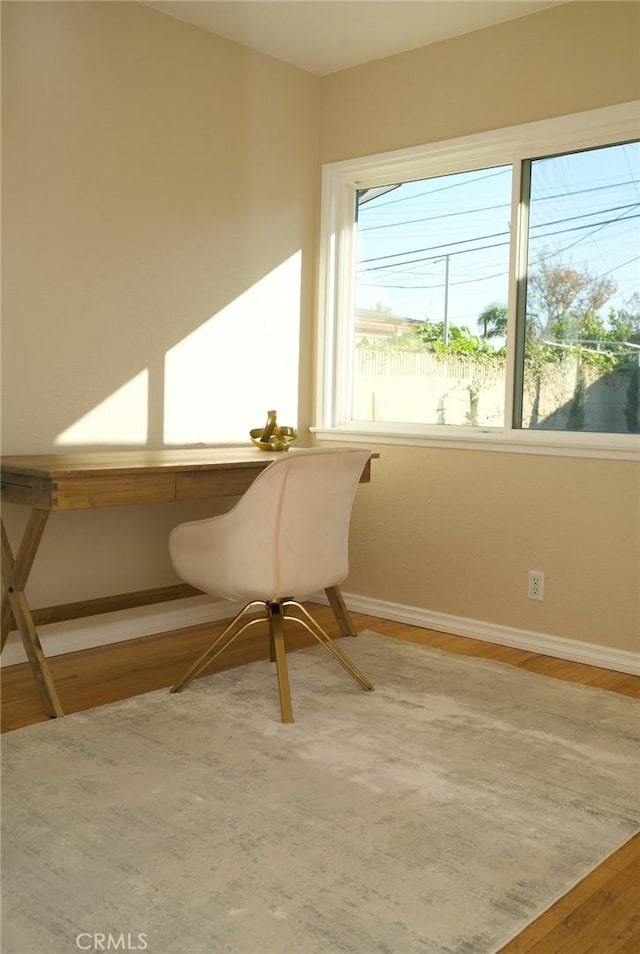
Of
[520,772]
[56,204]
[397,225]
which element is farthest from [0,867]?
[397,225]

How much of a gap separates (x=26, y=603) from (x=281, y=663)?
0.84m

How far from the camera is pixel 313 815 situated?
2.22m

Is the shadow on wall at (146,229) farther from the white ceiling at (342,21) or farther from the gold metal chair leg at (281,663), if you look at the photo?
the gold metal chair leg at (281,663)

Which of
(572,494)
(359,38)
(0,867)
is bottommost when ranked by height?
(0,867)

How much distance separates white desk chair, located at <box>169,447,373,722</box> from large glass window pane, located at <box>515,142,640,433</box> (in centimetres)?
107

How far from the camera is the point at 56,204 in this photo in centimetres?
335

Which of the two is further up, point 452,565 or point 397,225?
point 397,225

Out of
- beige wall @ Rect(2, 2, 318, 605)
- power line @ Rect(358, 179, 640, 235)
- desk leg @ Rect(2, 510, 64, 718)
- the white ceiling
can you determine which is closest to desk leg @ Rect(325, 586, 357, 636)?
beige wall @ Rect(2, 2, 318, 605)

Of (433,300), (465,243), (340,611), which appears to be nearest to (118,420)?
(340,611)

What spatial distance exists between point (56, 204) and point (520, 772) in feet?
8.15

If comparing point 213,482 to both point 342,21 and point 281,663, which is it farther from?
point 342,21

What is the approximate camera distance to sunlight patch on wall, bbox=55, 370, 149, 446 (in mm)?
3496

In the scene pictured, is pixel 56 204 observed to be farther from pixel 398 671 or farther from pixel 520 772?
pixel 520 772

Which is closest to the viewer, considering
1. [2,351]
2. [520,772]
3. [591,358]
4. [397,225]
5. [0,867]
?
[0,867]
